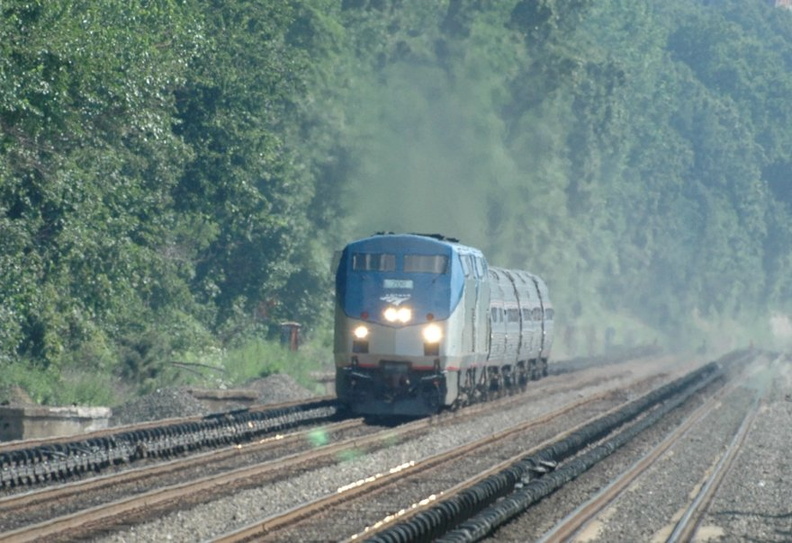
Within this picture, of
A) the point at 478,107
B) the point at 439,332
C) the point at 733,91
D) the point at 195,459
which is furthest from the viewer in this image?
the point at 733,91

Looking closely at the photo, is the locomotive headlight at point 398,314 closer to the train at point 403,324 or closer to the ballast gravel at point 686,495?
the train at point 403,324

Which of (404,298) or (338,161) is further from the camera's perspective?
(338,161)

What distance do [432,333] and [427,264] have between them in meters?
1.46

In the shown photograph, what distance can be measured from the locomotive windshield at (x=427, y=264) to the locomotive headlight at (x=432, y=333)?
1181 millimetres

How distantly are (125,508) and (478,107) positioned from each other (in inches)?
2116

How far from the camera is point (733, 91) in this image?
13425cm

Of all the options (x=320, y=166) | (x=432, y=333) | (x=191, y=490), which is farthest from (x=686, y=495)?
(x=320, y=166)

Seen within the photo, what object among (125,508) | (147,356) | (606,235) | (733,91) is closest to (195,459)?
(125,508)

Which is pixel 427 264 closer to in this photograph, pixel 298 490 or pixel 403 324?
pixel 403 324

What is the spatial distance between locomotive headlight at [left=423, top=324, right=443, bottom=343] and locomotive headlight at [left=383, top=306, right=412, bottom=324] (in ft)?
1.32

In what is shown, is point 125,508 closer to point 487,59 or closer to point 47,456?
point 47,456

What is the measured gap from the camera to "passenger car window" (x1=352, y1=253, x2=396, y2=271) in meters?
28.8

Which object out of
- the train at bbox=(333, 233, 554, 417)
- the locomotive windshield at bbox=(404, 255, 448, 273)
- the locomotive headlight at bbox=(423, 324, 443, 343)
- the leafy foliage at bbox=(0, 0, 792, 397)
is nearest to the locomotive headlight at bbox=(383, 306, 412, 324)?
the train at bbox=(333, 233, 554, 417)

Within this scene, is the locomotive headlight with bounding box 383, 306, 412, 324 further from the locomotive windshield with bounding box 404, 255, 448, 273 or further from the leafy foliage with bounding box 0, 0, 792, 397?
the leafy foliage with bounding box 0, 0, 792, 397
